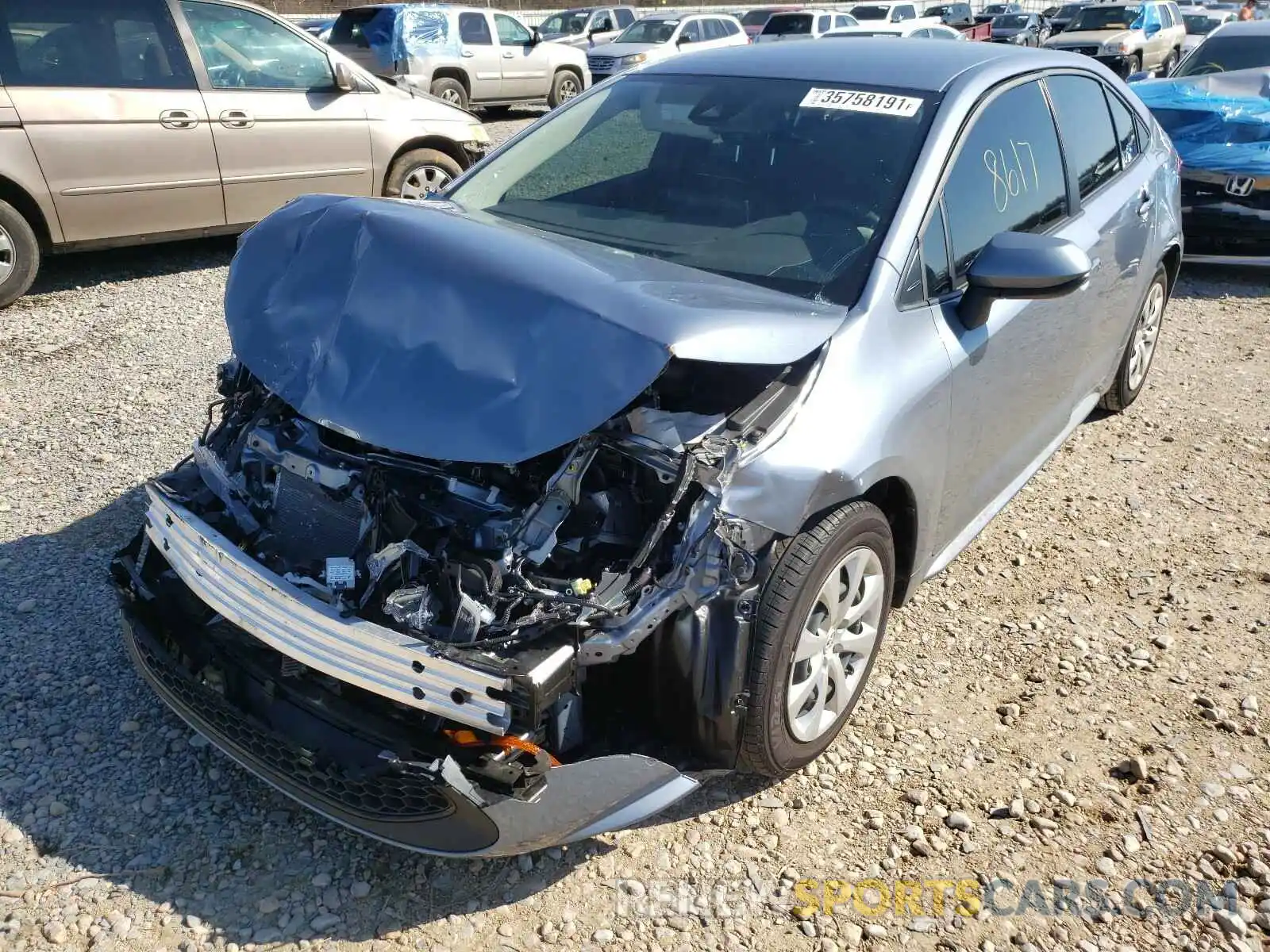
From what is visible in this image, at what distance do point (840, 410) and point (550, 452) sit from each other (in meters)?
0.74

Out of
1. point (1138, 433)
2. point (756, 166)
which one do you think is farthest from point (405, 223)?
point (1138, 433)

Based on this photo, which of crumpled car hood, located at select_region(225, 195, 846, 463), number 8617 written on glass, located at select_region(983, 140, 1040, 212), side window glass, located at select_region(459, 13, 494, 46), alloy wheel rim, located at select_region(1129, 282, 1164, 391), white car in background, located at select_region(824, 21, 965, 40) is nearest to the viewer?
crumpled car hood, located at select_region(225, 195, 846, 463)

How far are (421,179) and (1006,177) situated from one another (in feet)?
19.0

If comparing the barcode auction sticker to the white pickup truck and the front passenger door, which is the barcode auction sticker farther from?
the white pickup truck

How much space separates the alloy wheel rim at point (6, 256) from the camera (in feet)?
20.3

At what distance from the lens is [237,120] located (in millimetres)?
6941

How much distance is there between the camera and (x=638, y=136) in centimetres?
362

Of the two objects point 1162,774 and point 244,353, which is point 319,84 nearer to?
point 244,353

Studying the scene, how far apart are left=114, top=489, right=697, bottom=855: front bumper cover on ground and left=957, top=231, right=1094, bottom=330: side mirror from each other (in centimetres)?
162

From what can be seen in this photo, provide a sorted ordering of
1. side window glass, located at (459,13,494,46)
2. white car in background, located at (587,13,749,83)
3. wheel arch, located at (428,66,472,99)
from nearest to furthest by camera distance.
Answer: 1. wheel arch, located at (428,66,472,99)
2. side window glass, located at (459,13,494,46)
3. white car in background, located at (587,13,749,83)

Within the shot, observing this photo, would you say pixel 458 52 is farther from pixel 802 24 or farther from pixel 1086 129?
pixel 1086 129

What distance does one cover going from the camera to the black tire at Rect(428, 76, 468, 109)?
14805 millimetres

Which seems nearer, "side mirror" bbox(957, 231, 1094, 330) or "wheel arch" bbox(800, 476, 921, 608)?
"wheel arch" bbox(800, 476, 921, 608)

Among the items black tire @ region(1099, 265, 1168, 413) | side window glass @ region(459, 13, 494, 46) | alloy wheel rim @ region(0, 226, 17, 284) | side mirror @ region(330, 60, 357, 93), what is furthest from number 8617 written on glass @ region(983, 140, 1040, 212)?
side window glass @ region(459, 13, 494, 46)
